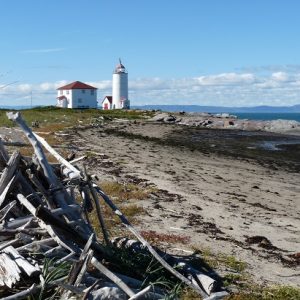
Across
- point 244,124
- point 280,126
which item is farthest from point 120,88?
point 280,126

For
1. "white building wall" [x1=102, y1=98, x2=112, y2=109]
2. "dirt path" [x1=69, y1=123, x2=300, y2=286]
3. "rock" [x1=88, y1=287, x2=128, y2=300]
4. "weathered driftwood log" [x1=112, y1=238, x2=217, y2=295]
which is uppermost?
"white building wall" [x1=102, y1=98, x2=112, y2=109]

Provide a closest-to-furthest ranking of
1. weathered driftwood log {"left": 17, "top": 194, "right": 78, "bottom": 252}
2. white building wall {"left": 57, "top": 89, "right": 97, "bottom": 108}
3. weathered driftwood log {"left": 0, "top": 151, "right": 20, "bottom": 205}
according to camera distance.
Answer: weathered driftwood log {"left": 17, "top": 194, "right": 78, "bottom": 252}, weathered driftwood log {"left": 0, "top": 151, "right": 20, "bottom": 205}, white building wall {"left": 57, "top": 89, "right": 97, "bottom": 108}

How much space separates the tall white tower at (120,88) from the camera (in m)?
134

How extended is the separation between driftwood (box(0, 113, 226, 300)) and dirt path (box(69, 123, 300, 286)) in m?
3.16

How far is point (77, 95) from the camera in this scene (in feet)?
422

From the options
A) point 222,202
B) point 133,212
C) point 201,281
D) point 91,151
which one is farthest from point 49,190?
point 91,151

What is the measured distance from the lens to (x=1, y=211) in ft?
29.0

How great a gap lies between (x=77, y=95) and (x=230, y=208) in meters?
114

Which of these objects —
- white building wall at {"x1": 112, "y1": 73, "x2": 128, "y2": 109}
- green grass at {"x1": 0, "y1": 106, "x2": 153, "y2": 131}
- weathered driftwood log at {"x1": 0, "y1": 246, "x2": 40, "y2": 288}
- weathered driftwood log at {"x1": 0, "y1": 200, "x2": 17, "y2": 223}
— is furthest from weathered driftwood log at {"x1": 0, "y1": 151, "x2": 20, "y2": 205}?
white building wall at {"x1": 112, "y1": 73, "x2": 128, "y2": 109}

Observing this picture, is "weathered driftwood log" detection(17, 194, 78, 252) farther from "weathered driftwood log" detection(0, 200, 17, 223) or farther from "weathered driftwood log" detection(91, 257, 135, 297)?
"weathered driftwood log" detection(91, 257, 135, 297)

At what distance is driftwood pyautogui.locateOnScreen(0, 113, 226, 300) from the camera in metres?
7.58

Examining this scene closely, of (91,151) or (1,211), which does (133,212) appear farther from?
(91,151)

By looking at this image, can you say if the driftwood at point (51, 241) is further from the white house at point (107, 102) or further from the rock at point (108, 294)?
the white house at point (107, 102)

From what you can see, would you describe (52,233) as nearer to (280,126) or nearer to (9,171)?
(9,171)
